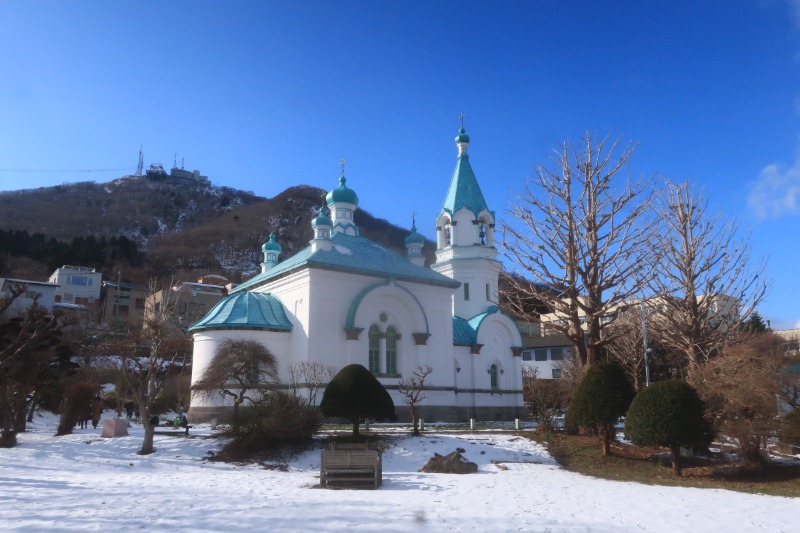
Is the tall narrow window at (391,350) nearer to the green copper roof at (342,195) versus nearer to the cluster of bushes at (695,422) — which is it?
the green copper roof at (342,195)

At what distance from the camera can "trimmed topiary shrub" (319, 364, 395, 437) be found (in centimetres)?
1900

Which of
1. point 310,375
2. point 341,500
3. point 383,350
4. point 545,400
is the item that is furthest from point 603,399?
point 383,350

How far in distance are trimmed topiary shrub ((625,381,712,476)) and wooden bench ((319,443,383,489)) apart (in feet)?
22.3

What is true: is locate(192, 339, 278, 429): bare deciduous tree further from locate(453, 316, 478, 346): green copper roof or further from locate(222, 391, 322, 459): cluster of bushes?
locate(453, 316, 478, 346): green copper roof

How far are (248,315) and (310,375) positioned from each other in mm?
4170

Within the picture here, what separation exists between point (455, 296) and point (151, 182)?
494ft

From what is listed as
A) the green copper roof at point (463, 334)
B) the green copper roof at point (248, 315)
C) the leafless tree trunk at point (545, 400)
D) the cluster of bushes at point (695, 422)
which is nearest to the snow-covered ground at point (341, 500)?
the cluster of bushes at point (695, 422)

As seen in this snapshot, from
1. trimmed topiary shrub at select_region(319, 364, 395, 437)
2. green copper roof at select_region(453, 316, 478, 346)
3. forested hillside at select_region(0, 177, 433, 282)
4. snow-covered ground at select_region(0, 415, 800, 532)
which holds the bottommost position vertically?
snow-covered ground at select_region(0, 415, 800, 532)

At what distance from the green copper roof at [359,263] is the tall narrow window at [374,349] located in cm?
252

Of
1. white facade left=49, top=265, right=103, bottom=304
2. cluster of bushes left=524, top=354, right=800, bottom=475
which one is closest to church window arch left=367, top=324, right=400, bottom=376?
cluster of bushes left=524, top=354, right=800, bottom=475

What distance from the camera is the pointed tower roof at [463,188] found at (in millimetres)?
35469

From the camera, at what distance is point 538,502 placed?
1192 cm

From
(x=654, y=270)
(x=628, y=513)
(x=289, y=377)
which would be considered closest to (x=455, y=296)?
(x=289, y=377)

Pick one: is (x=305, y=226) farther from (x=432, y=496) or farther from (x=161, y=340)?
(x=432, y=496)
